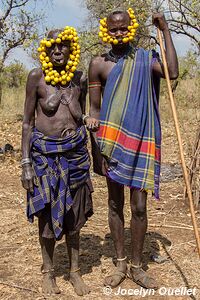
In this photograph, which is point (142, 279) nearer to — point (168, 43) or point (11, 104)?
point (168, 43)

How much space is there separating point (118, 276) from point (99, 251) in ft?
2.27

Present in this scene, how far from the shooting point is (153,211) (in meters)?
5.19

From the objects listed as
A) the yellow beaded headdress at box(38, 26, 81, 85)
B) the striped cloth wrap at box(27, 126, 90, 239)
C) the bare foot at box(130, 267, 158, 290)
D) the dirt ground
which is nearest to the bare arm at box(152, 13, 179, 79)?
the yellow beaded headdress at box(38, 26, 81, 85)

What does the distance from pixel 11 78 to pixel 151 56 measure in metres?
22.4

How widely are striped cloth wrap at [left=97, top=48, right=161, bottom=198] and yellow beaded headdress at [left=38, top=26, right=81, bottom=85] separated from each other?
11.3 inches

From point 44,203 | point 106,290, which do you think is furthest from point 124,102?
point 106,290

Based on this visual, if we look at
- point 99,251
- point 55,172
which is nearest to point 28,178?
point 55,172

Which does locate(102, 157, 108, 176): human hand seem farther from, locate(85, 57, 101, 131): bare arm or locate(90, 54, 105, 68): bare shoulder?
locate(90, 54, 105, 68): bare shoulder

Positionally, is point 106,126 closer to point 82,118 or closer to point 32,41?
point 82,118

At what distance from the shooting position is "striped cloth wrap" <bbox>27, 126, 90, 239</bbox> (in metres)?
3.15

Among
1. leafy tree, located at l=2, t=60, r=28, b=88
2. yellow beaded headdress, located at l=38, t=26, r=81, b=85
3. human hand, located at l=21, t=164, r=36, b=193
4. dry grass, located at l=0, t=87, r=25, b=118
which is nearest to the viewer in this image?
yellow beaded headdress, located at l=38, t=26, r=81, b=85

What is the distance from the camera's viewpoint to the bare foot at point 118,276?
3.41m

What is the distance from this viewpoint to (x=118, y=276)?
345cm

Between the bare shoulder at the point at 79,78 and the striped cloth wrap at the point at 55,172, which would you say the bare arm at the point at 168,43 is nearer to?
the bare shoulder at the point at 79,78
